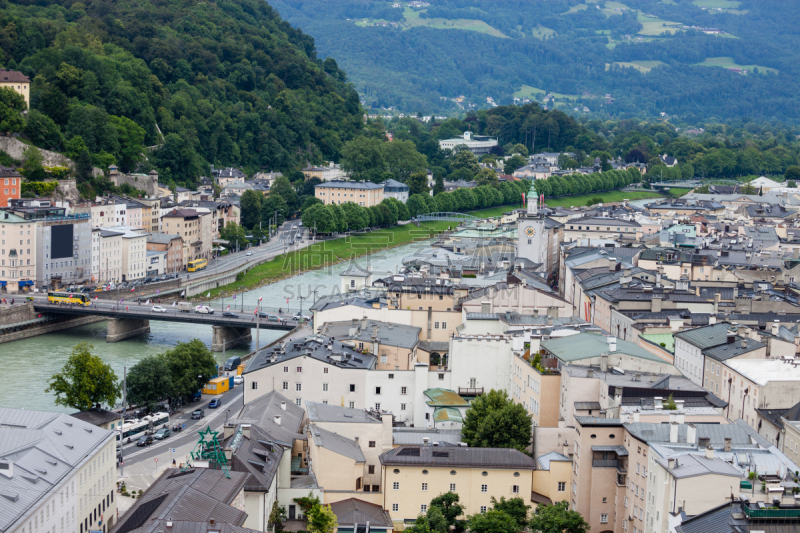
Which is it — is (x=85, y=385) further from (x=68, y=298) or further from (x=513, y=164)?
(x=513, y=164)

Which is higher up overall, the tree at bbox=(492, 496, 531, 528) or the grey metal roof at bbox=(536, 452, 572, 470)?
the grey metal roof at bbox=(536, 452, 572, 470)

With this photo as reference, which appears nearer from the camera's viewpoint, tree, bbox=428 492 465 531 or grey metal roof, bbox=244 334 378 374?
tree, bbox=428 492 465 531

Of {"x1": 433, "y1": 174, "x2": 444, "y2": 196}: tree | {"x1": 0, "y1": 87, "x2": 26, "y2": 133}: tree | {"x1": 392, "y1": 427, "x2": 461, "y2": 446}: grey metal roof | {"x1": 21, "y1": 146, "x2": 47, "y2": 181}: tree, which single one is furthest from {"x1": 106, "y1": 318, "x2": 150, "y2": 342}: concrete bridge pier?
{"x1": 433, "y1": 174, "x2": 444, "y2": 196}: tree

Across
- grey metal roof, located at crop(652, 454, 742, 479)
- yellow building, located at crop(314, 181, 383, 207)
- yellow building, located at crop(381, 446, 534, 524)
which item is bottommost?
yellow building, located at crop(381, 446, 534, 524)

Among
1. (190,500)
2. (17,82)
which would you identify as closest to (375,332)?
(190,500)

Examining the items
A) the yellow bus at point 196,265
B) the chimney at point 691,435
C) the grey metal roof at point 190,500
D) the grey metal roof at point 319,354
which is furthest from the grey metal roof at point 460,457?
the yellow bus at point 196,265

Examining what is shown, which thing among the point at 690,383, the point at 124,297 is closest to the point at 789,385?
the point at 690,383

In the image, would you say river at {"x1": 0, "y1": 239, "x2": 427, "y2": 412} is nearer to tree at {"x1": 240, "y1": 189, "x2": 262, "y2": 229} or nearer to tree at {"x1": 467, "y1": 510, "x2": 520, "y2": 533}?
tree at {"x1": 240, "y1": 189, "x2": 262, "y2": 229}
